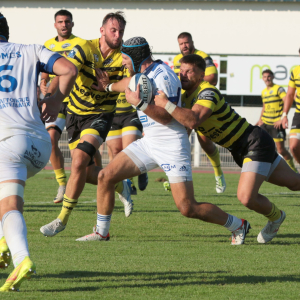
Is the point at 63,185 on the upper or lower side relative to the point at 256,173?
lower

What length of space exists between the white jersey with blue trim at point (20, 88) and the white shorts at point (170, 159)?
1564 millimetres

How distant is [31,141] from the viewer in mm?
3912

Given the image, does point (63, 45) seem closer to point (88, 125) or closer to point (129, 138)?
point (129, 138)

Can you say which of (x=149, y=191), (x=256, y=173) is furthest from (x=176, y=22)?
(x=256, y=173)

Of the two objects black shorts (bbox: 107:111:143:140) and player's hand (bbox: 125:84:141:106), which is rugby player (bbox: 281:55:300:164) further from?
player's hand (bbox: 125:84:141:106)

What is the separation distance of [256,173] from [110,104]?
2036 millimetres

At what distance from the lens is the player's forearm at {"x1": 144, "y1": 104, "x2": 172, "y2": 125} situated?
5199mm

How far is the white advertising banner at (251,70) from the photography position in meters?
27.8

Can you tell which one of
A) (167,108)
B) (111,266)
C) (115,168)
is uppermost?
(167,108)

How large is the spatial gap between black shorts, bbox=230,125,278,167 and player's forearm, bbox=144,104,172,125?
3.22 ft

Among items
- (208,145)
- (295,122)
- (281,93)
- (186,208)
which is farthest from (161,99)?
(281,93)

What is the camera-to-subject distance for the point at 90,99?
22.6 feet

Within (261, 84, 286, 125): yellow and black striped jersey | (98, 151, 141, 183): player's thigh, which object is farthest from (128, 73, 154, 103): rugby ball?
(261, 84, 286, 125): yellow and black striped jersey

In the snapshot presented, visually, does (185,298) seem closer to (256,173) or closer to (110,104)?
(256,173)
